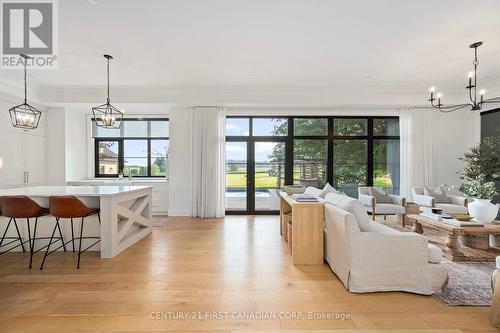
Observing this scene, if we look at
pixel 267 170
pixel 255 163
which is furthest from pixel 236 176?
pixel 267 170

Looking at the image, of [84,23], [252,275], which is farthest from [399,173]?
[84,23]

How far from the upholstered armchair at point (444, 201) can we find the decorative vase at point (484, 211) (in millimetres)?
1488

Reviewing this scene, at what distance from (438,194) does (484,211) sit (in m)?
2.09

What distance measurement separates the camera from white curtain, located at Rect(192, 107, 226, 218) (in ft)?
20.1

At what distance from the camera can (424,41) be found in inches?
143

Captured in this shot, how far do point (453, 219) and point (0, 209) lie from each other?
6.43 m

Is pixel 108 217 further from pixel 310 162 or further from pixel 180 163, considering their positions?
pixel 310 162

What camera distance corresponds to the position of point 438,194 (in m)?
5.48

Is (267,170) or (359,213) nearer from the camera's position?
(359,213)

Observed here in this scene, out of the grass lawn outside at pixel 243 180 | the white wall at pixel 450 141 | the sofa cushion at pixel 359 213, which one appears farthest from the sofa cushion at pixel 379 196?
the sofa cushion at pixel 359 213

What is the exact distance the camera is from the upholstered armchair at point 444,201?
5.02 m

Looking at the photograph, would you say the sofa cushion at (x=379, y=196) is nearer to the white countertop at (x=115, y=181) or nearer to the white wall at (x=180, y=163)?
the white wall at (x=180, y=163)

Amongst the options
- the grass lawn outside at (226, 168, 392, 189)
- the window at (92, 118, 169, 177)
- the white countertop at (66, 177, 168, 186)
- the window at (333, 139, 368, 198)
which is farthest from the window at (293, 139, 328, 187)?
the window at (92, 118, 169, 177)

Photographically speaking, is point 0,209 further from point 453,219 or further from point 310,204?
point 453,219
